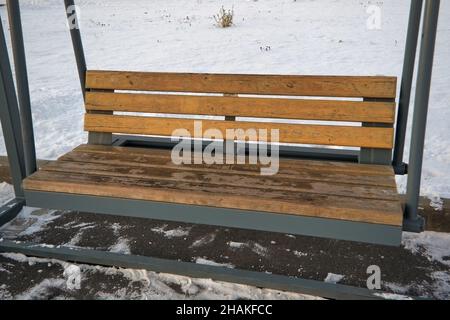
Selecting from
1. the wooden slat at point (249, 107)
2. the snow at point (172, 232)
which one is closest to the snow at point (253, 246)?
the snow at point (172, 232)

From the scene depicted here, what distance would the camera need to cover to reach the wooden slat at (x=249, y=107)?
2438 mm

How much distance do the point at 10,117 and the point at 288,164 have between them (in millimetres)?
1692

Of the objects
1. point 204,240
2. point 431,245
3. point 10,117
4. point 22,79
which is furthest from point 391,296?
point 10,117

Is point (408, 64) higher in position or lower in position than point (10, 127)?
higher

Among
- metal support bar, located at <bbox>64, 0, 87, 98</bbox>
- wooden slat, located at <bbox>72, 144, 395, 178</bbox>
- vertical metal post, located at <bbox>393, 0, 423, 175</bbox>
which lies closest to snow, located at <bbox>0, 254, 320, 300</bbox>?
wooden slat, located at <bbox>72, 144, 395, 178</bbox>

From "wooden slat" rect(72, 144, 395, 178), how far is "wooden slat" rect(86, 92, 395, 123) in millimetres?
247

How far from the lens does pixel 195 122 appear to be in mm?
2645

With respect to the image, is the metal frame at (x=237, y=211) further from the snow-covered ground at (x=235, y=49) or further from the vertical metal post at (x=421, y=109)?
the snow-covered ground at (x=235, y=49)

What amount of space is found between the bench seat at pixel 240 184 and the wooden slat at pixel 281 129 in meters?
0.13

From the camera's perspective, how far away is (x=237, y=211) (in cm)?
203

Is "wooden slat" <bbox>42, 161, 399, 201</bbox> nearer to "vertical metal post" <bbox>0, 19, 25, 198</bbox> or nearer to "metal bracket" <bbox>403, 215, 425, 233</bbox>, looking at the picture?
"metal bracket" <bbox>403, 215, 425, 233</bbox>

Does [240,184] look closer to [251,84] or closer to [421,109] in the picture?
[251,84]

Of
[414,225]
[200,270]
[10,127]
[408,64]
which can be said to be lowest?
[200,270]
